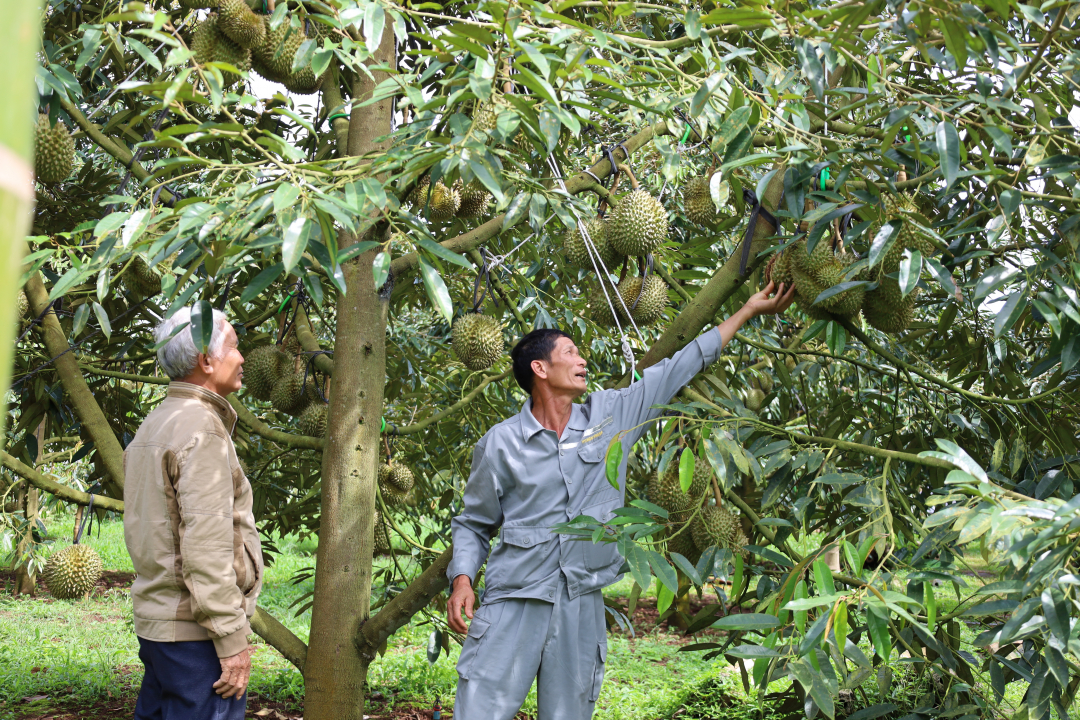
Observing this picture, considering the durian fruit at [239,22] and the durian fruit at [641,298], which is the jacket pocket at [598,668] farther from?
the durian fruit at [239,22]

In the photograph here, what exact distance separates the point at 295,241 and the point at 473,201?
1.53 metres

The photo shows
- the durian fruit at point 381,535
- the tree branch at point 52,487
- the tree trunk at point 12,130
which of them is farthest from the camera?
the durian fruit at point 381,535

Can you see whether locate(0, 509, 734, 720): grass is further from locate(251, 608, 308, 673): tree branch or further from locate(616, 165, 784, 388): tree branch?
locate(616, 165, 784, 388): tree branch

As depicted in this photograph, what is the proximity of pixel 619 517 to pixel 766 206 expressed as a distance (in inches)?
34.5

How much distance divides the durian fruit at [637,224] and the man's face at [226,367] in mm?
1013

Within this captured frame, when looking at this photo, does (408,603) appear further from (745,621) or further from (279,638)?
(745,621)

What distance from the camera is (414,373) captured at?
149 inches

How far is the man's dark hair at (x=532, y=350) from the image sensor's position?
234cm

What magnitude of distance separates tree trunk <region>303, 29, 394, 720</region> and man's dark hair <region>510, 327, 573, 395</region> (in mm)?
447

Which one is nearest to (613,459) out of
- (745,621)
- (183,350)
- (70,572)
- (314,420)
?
(745,621)

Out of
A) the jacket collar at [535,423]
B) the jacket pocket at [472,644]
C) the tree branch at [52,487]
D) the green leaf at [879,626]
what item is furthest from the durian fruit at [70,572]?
the green leaf at [879,626]

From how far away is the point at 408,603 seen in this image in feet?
7.92

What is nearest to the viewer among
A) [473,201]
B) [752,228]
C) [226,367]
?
[752,228]

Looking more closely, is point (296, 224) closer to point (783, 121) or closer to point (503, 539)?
point (783, 121)
